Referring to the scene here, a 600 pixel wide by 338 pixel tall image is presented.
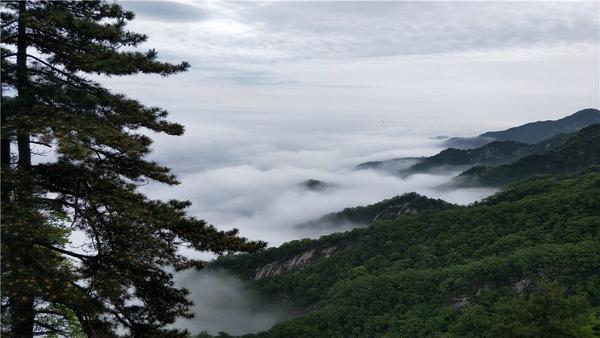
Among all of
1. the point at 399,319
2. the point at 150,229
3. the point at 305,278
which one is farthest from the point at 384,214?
the point at 150,229

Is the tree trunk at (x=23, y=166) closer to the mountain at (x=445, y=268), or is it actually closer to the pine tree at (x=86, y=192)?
the pine tree at (x=86, y=192)

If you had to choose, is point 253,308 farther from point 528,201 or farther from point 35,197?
point 35,197

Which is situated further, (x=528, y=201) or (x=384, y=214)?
(x=384, y=214)

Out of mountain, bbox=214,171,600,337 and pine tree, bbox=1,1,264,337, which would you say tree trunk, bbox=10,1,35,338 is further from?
mountain, bbox=214,171,600,337

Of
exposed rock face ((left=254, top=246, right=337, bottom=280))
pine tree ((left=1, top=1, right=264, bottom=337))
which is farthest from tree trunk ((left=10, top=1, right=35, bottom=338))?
exposed rock face ((left=254, top=246, right=337, bottom=280))

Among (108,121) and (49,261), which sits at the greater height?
(108,121)

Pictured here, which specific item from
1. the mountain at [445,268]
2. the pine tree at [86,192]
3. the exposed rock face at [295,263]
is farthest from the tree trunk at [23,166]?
the exposed rock face at [295,263]

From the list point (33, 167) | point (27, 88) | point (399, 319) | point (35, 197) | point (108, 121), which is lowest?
point (399, 319)

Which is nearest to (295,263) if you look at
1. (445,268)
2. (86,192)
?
(445,268)
